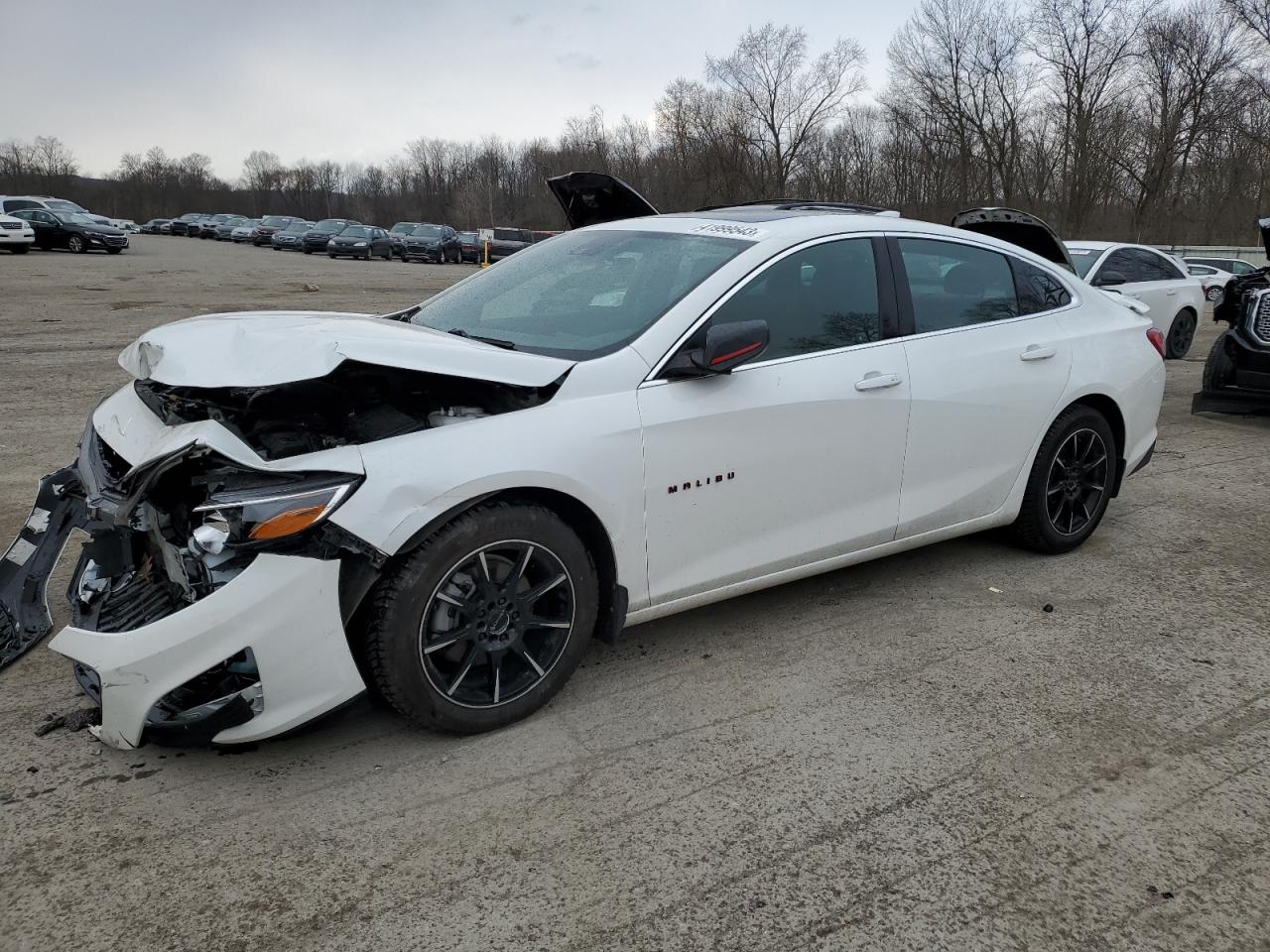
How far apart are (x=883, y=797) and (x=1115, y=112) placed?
168ft

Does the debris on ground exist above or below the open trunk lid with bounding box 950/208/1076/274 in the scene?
below

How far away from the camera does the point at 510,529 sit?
300cm

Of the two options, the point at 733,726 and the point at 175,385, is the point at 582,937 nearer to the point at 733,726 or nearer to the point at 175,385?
the point at 733,726

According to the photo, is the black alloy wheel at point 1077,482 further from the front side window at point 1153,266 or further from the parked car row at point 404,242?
the parked car row at point 404,242

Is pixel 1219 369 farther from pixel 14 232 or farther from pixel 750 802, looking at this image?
pixel 14 232

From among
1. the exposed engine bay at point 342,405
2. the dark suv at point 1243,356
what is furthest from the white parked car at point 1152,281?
the exposed engine bay at point 342,405

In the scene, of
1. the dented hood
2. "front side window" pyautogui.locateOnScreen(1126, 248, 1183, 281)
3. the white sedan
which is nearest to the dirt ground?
the dented hood

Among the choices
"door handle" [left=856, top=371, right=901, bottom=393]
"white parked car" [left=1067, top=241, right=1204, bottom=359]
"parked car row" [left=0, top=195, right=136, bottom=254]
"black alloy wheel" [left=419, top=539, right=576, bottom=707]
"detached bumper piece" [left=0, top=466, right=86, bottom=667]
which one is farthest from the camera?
"parked car row" [left=0, top=195, right=136, bottom=254]

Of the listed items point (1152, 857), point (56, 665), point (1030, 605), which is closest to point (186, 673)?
point (56, 665)

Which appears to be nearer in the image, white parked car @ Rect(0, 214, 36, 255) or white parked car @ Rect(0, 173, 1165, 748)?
white parked car @ Rect(0, 173, 1165, 748)

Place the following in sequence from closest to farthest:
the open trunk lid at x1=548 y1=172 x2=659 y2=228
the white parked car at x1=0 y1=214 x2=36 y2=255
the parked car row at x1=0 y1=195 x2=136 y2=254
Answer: the open trunk lid at x1=548 y1=172 x2=659 y2=228
the white parked car at x1=0 y1=214 x2=36 y2=255
the parked car row at x1=0 y1=195 x2=136 y2=254

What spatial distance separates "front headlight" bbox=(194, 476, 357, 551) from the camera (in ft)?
8.74

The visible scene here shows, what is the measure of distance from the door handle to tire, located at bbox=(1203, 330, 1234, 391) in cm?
636

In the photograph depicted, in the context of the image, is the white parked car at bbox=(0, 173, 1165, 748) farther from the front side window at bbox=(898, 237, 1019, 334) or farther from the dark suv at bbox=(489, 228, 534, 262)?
the dark suv at bbox=(489, 228, 534, 262)
